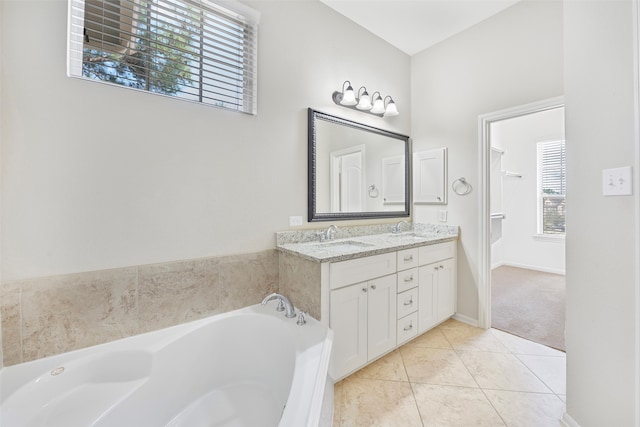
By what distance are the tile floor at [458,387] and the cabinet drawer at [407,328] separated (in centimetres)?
11

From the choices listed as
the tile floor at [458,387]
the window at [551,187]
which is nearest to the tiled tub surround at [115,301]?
the tile floor at [458,387]

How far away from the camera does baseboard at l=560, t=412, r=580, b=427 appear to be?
51.3 inches

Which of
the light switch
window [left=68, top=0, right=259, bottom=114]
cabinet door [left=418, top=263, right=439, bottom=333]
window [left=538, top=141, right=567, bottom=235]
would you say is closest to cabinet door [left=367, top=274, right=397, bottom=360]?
cabinet door [left=418, top=263, right=439, bottom=333]

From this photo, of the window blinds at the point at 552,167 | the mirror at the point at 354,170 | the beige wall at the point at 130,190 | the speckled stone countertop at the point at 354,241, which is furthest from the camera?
the window blinds at the point at 552,167

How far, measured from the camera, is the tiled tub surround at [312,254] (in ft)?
5.24

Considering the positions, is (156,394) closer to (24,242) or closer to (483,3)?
(24,242)

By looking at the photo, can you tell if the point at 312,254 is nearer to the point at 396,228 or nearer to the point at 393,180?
the point at 396,228

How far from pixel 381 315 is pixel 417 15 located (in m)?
2.64

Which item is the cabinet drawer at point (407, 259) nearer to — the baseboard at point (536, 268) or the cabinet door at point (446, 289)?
the cabinet door at point (446, 289)

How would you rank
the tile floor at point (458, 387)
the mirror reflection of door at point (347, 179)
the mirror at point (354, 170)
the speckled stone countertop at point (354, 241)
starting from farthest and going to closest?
the mirror reflection of door at point (347, 179) < the mirror at point (354, 170) < the speckled stone countertop at point (354, 241) < the tile floor at point (458, 387)

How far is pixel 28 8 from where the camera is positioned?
3.85 feet

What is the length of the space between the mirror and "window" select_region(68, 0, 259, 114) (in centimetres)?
65

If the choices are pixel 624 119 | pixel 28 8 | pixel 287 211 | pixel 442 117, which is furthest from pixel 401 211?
pixel 28 8

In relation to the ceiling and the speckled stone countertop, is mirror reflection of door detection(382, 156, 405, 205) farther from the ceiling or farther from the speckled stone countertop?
the ceiling
